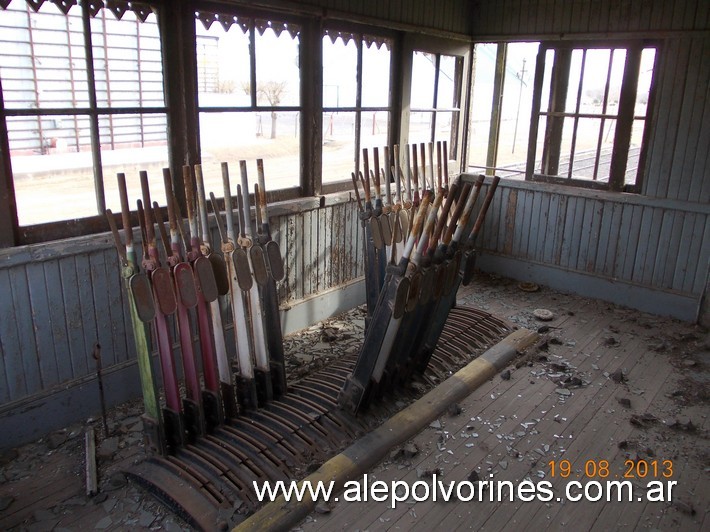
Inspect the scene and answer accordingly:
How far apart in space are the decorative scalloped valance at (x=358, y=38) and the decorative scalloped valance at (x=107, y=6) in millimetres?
1557

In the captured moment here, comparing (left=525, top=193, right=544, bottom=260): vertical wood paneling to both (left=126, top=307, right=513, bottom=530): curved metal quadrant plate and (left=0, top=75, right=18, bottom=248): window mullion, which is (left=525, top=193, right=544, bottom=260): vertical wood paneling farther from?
(left=0, top=75, right=18, bottom=248): window mullion

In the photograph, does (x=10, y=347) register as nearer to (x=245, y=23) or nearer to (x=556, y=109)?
(x=245, y=23)

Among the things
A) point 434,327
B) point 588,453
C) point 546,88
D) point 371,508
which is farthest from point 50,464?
point 546,88

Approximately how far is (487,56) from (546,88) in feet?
46.7

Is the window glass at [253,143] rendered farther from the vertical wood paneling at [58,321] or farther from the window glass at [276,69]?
the vertical wood paneling at [58,321]

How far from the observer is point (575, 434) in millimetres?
3369

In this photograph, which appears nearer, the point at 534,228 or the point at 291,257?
the point at 291,257

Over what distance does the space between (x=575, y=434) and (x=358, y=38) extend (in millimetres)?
3462

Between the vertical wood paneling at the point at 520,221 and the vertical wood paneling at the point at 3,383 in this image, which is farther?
the vertical wood paneling at the point at 520,221


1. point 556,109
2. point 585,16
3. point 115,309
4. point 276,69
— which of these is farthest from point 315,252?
point 585,16

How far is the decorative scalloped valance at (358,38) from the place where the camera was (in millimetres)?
4565

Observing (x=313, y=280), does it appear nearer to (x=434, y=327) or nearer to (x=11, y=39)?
(x=434, y=327)

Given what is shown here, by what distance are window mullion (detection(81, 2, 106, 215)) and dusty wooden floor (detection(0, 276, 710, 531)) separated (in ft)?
4.38

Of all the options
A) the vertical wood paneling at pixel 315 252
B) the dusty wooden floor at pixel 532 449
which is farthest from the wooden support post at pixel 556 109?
the vertical wood paneling at pixel 315 252
